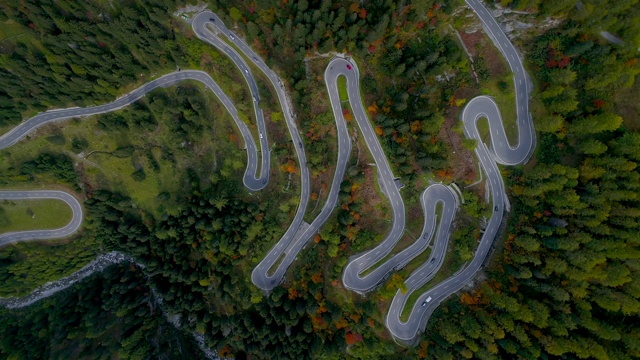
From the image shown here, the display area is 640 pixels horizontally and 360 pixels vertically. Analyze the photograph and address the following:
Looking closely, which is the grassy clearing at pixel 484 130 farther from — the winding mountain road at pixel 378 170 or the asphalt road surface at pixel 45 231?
the asphalt road surface at pixel 45 231

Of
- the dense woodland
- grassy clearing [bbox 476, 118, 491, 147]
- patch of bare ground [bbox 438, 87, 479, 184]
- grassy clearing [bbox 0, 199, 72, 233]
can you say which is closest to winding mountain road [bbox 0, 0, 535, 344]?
grassy clearing [bbox 476, 118, 491, 147]

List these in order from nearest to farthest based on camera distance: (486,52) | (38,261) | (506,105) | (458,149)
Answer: (486,52) < (506,105) < (458,149) < (38,261)

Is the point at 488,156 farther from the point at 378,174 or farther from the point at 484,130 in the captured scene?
the point at 378,174

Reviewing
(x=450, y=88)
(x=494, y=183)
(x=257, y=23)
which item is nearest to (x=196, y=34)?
(x=257, y=23)

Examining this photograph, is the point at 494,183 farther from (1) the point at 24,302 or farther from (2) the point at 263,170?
(1) the point at 24,302

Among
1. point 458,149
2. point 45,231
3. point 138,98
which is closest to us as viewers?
point 458,149

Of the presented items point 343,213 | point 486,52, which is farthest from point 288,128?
point 486,52

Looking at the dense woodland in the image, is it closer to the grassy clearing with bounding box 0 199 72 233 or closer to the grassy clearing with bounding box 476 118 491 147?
the grassy clearing with bounding box 476 118 491 147

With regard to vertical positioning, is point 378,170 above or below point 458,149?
above
